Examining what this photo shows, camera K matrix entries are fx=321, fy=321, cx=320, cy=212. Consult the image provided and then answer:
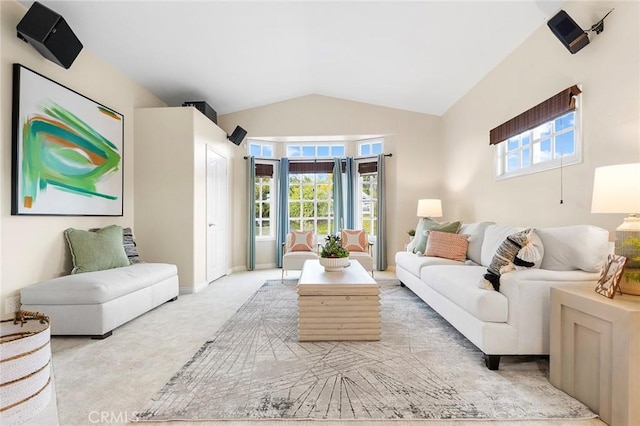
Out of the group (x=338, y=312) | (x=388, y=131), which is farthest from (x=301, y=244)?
(x=338, y=312)

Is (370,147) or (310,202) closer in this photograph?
(370,147)

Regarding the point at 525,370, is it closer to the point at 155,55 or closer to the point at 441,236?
the point at 441,236

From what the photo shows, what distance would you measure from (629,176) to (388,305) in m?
2.36

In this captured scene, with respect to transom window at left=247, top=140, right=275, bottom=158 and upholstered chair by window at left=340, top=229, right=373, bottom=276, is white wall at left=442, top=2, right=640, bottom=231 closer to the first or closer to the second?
upholstered chair by window at left=340, top=229, right=373, bottom=276

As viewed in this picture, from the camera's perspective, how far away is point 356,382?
1938 millimetres

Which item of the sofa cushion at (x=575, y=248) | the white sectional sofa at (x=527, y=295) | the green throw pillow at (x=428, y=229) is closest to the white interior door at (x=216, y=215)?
the green throw pillow at (x=428, y=229)

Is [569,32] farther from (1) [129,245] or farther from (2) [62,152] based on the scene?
(1) [129,245]

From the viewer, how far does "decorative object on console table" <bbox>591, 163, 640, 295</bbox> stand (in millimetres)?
1695

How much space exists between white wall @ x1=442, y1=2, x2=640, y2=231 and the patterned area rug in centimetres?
142

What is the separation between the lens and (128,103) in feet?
13.5

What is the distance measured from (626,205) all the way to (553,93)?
1592mm

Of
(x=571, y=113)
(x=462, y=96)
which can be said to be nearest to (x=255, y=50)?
(x=462, y=96)

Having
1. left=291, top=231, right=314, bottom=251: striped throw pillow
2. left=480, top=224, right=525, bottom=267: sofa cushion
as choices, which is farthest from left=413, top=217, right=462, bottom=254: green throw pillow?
left=291, top=231, right=314, bottom=251: striped throw pillow

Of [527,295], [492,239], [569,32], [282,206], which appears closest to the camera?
[527,295]
